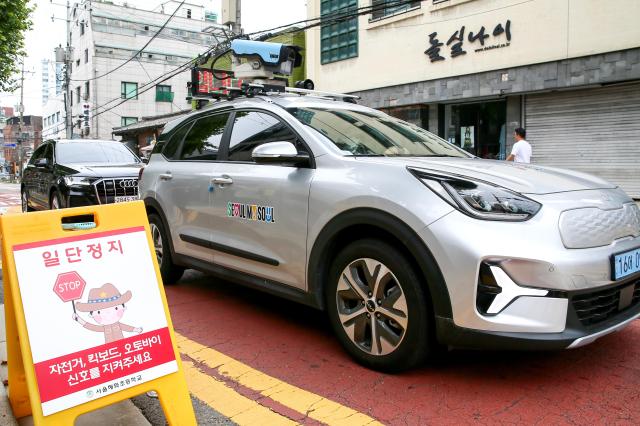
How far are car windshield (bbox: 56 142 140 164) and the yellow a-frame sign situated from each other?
6.60 metres

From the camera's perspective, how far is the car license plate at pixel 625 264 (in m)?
2.58

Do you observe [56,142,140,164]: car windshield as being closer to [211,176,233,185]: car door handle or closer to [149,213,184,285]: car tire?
[149,213,184,285]: car tire

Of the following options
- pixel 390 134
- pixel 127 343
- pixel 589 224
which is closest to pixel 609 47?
pixel 390 134

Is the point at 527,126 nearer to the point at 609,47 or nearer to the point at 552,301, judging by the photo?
the point at 609,47

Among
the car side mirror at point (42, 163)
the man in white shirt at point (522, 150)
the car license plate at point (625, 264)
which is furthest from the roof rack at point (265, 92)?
the car side mirror at point (42, 163)

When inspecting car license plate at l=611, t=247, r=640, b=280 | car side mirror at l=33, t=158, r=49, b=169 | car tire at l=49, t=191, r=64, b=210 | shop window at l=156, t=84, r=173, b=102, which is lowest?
car license plate at l=611, t=247, r=640, b=280

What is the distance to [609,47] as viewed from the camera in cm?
946

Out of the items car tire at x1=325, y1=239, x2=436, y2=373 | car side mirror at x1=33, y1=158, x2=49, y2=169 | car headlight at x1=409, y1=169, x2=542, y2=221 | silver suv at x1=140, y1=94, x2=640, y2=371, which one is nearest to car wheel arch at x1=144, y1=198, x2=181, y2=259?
silver suv at x1=140, y1=94, x2=640, y2=371

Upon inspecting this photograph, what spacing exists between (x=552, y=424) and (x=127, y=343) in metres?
1.94

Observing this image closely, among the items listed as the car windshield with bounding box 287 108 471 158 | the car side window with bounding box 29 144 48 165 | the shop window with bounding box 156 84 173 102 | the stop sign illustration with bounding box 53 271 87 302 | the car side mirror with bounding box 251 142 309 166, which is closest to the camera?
the stop sign illustration with bounding box 53 271 87 302

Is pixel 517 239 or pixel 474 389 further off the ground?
pixel 517 239

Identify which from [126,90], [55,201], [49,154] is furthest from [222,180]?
[126,90]

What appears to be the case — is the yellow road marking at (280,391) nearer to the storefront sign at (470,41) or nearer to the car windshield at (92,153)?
the car windshield at (92,153)

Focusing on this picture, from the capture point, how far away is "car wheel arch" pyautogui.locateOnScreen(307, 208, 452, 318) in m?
2.55
